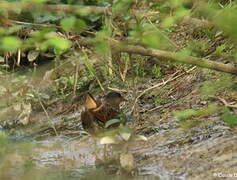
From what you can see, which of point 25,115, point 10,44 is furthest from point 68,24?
point 25,115

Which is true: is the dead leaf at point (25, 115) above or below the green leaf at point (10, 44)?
above

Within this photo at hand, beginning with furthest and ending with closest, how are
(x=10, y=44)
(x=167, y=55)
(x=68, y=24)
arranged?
(x=167, y=55) < (x=68, y=24) < (x=10, y=44)

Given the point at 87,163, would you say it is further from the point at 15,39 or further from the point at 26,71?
the point at 26,71

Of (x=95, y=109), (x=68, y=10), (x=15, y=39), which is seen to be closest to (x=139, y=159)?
(x=95, y=109)

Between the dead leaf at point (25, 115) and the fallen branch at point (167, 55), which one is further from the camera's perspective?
the dead leaf at point (25, 115)

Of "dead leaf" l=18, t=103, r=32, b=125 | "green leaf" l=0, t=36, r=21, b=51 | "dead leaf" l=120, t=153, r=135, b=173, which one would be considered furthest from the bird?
"green leaf" l=0, t=36, r=21, b=51

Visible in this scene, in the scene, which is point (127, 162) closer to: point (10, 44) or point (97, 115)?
point (97, 115)

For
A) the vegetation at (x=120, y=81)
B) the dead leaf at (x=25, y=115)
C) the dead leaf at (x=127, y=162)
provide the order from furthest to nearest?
1. the dead leaf at (x=25, y=115)
2. the dead leaf at (x=127, y=162)
3. the vegetation at (x=120, y=81)

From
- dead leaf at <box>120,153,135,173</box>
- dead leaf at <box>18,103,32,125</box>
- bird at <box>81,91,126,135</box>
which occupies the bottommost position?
dead leaf at <box>120,153,135,173</box>

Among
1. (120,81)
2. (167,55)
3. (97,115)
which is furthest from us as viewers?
(120,81)

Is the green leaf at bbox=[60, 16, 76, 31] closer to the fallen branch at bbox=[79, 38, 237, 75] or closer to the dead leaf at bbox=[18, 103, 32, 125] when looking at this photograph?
the fallen branch at bbox=[79, 38, 237, 75]

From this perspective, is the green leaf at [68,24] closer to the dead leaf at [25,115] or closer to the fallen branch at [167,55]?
the fallen branch at [167,55]

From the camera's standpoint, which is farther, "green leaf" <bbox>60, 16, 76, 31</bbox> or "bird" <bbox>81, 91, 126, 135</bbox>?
"bird" <bbox>81, 91, 126, 135</bbox>

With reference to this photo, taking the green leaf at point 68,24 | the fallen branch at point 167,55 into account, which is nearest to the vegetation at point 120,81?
the fallen branch at point 167,55
